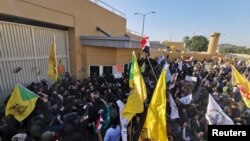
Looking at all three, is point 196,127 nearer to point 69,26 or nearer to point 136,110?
point 136,110

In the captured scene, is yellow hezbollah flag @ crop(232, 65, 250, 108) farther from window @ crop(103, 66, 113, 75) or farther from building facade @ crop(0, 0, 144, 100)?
window @ crop(103, 66, 113, 75)

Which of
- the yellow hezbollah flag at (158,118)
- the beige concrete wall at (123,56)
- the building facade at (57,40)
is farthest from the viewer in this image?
the beige concrete wall at (123,56)

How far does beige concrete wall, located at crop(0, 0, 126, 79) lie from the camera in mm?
9430

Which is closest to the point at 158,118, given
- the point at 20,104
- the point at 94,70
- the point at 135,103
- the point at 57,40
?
the point at 135,103

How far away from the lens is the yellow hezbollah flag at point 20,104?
577cm

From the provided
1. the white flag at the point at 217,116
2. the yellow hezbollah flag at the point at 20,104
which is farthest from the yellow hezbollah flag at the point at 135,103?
the yellow hezbollah flag at the point at 20,104

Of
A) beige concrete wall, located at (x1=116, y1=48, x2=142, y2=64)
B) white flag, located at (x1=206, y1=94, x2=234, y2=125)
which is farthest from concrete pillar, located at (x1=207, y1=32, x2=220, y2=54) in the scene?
white flag, located at (x1=206, y1=94, x2=234, y2=125)

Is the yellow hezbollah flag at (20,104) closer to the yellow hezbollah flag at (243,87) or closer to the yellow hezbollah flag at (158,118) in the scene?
the yellow hezbollah flag at (158,118)

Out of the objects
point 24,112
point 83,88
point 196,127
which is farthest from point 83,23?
point 196,127

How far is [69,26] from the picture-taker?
43.2ft

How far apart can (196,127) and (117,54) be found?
959 cm

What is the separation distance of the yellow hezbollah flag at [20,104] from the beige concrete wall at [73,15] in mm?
4435

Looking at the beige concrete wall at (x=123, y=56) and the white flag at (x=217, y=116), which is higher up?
the beige concrete wall at (x=123, y=56)

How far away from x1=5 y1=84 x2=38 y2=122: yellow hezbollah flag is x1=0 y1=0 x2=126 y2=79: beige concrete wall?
4.43m
